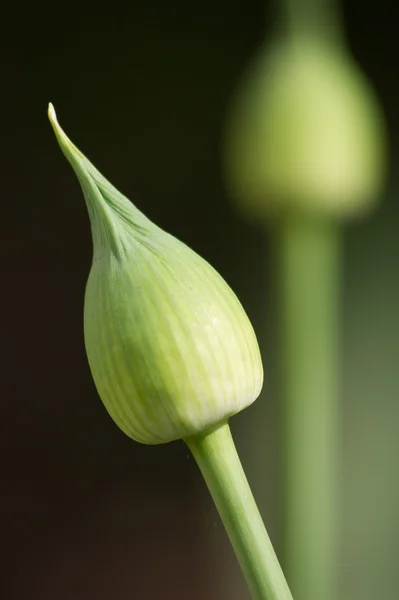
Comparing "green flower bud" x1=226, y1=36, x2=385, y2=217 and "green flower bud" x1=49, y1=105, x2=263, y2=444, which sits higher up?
"green flower bud" x1=226, y1=36, x2=385, y2=217

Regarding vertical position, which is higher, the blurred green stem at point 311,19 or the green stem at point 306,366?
the blurred green stem at point 311,19

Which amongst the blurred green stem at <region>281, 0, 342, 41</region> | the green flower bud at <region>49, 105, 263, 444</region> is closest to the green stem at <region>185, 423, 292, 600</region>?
the green flower bud at <region>49, 105, 263, 444</region>

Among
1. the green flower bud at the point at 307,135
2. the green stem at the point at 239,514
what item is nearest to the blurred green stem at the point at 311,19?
the green flower bud at the point at 307,135

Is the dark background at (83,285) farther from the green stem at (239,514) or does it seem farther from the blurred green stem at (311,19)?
the green stem at (239,514)

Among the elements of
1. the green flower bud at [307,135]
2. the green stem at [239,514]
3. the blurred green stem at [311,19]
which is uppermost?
the blurred green stem at [311,19]

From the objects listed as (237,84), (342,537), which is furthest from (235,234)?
(342,537)

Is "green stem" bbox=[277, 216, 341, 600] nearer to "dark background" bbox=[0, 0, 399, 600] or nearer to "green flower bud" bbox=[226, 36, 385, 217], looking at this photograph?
"green flower bud" bbox=[226, 36, 385, 217]

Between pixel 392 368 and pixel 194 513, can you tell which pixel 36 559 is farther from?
pixel 392 368
